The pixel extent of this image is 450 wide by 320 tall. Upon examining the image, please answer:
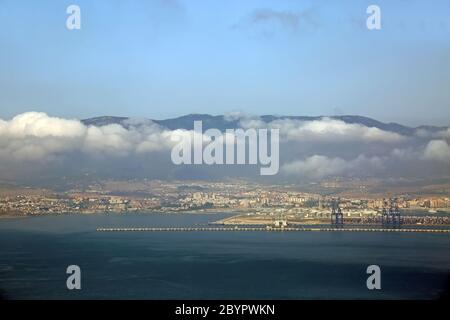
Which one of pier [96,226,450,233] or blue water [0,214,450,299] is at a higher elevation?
pier [96,226,450,233]

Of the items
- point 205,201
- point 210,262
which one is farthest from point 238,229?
point 210,262

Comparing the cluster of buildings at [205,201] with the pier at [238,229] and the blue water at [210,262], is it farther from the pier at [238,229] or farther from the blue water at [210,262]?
the pier at [238,229]

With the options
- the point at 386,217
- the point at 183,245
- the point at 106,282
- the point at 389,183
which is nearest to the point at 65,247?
the point at 183,245

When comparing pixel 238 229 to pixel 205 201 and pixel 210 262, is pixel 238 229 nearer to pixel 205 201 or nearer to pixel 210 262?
pixel 205 201

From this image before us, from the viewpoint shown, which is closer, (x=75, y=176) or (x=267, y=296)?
(x=267, y=296)

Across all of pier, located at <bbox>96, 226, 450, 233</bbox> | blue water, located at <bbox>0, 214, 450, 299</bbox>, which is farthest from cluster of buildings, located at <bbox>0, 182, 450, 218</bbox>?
pier, located at <bbox>96, 226, 450, 233</bbox>

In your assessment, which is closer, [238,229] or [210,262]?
[210,262]

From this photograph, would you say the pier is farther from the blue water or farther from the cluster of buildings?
the cluster of buildings

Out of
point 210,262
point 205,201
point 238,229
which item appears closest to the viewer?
point 210,262
